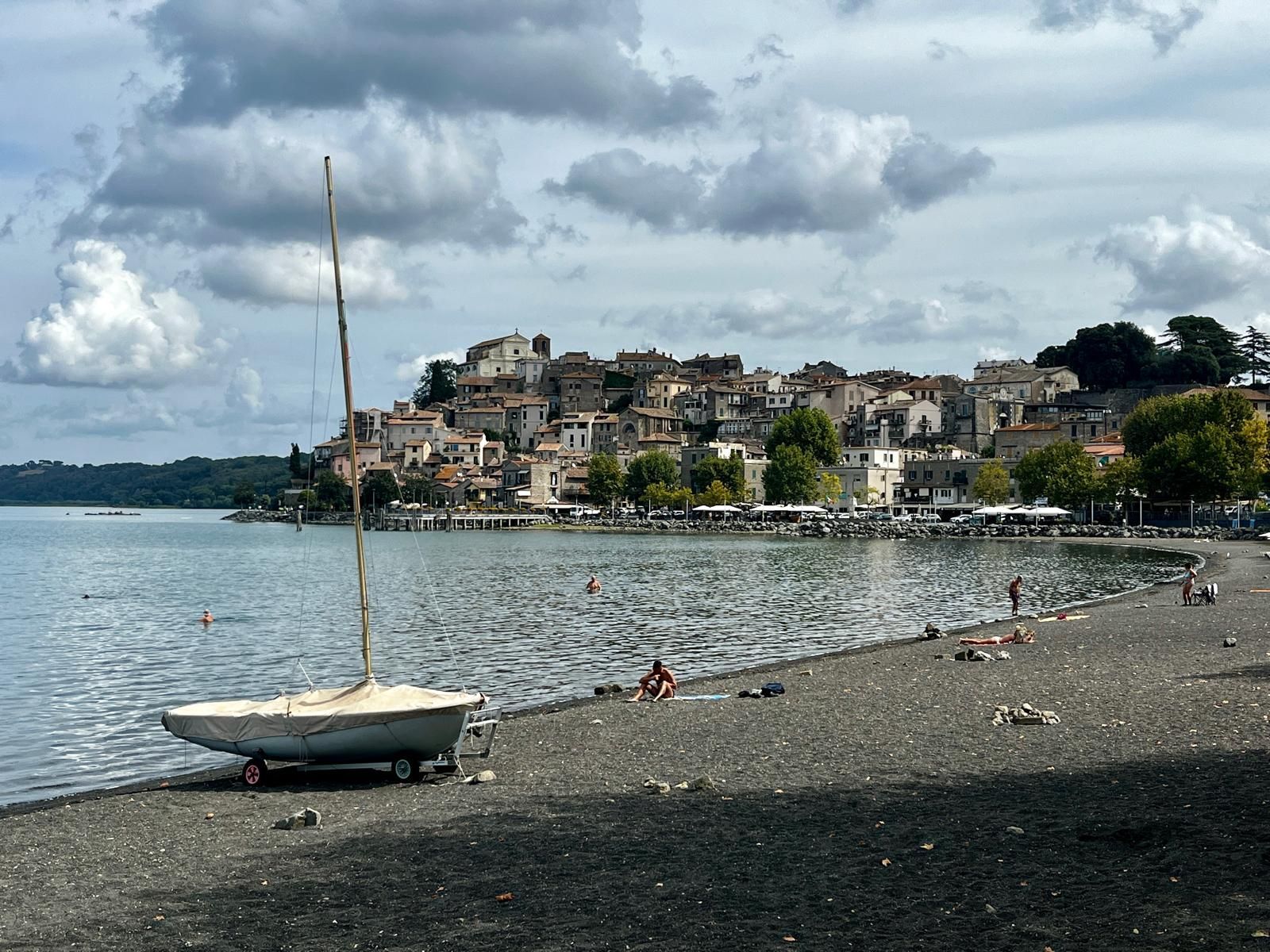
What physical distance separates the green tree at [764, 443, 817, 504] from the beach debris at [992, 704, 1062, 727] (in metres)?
133

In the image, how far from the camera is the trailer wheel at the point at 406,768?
17781 mm

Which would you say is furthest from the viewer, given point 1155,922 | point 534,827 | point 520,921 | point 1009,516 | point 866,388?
point 866,388

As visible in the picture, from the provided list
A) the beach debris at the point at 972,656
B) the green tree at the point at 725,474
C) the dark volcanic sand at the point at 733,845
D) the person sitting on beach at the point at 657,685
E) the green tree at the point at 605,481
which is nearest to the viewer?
the dark volcanic sand at the point at 733,845

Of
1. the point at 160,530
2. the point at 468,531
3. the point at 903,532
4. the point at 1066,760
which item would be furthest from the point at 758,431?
the point at 1066,760

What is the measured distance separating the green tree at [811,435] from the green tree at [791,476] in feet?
18.9

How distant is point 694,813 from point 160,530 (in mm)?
180619

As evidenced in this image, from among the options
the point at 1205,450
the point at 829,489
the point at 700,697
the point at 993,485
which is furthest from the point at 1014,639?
the point at 829,489

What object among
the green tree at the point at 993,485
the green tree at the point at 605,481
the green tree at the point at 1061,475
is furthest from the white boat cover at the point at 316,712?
the green tree at the point at 605,481

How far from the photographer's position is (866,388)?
188 metres

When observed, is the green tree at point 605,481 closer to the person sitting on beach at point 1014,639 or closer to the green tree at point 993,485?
the green tree at point 993,485

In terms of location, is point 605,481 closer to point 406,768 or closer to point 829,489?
point 829,489

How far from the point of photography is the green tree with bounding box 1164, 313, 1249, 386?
18200 cm

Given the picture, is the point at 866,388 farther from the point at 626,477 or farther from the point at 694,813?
the point at 694,813

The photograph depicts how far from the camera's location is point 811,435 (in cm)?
16075
